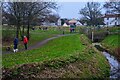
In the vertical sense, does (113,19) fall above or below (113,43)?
above

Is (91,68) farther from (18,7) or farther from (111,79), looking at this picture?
(18,7)

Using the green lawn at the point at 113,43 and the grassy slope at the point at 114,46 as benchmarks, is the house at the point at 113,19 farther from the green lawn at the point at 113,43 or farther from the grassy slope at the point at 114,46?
the grassy slope at the point at 114,46

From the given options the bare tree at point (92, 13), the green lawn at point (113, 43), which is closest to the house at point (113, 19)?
the bare tree at point (92, 13)

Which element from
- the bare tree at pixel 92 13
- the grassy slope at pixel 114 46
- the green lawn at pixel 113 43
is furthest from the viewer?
the bare tree at pixel 92 13

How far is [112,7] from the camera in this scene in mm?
64812

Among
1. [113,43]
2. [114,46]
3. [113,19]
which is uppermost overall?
[113,19]

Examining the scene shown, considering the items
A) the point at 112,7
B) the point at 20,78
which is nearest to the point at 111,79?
the point at 20,78

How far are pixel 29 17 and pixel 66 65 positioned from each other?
84.1 feet

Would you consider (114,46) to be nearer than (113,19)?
Yes

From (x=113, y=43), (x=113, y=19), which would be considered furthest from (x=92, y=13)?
(x=113, y=43)

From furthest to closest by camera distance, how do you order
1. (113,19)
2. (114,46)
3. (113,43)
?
(113,19)
(113,43)
(114,46)

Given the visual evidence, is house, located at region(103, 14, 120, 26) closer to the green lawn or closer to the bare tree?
the bare tree

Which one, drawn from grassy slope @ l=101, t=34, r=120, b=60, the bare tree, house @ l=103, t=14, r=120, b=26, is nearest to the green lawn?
grassy slope @ l=101, t=34, r=120, b=60

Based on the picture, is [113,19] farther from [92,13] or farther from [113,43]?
[113,43]
